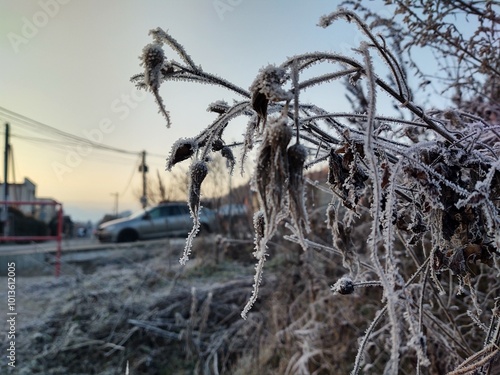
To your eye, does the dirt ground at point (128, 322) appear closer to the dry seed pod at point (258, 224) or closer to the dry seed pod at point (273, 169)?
the dry seed pod at point (258, 224)

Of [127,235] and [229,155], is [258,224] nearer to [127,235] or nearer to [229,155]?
[229,155]

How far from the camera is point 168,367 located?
4309 millimetres

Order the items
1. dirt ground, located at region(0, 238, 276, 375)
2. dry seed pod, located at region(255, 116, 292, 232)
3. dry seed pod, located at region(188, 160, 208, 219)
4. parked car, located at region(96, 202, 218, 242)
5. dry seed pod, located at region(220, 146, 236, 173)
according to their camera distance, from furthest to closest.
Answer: parked car, located at region(96, 202, 218, 242) < dirt ground, located at region(0, 238, 276, 375) < dry seed pod, located at region(220, 146, 236, 173) < dry seed pod, located at region(188, 160, 208, 219) < dry seed pod, located at region(255, 116, 292, 232)

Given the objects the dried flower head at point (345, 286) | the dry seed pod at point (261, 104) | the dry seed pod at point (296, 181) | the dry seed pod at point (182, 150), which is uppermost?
the dry seed pod at point (261, 104)

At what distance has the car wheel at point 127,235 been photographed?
13109 millimetres

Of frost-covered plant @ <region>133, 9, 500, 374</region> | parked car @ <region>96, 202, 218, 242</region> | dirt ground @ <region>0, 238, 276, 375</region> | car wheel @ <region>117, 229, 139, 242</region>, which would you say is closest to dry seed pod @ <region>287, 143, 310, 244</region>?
frost-covered plant @ <region>133, 9, 500, 374</region>

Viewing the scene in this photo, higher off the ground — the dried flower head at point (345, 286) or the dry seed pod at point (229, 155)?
the dry seed pod at point (229, 155)

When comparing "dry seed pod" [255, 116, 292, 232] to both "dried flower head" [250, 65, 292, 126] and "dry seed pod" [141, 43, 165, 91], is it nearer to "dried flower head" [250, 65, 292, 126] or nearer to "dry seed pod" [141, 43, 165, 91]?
"dried flower head" [250, 65, 292, 126]

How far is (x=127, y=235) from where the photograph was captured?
13.1 m

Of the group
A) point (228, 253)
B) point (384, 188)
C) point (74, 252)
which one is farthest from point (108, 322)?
point (74, 252)

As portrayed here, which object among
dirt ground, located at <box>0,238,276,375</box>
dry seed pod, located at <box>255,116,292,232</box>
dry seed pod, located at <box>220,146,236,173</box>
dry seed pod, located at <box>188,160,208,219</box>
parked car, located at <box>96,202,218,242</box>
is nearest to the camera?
dry seed pod, located at <box>255,116,292,232</box>

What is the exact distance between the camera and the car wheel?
1311 centimetres

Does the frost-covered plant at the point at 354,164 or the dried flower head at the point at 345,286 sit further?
the dried flower head at the point at 345,286

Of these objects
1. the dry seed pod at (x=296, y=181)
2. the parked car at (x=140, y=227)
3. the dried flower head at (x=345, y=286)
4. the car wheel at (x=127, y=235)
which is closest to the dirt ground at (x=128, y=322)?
the dried flower head at (x=345, y=286)
